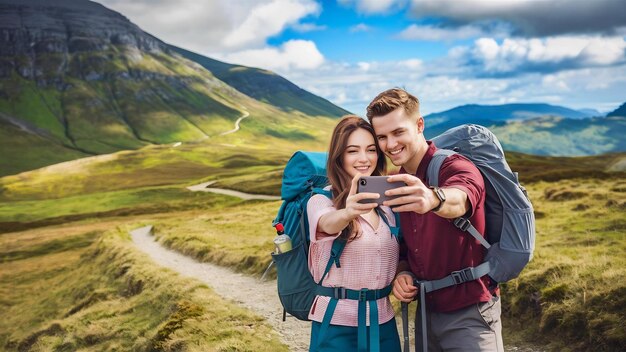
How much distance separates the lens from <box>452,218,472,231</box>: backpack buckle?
14.9 feet

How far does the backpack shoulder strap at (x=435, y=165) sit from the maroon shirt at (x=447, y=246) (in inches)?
1.8

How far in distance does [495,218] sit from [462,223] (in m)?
0.55

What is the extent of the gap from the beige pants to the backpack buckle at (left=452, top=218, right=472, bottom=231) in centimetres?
94

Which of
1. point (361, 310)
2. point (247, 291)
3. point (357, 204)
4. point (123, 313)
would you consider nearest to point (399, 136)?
point (357, 204)

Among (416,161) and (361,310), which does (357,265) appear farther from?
(416,161)

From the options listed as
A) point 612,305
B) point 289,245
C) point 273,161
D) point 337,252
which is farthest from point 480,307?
point 273,161

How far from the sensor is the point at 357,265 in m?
5.42

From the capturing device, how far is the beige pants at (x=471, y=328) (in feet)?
16.1

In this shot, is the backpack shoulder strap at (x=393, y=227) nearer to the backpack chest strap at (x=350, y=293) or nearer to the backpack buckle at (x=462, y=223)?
the backpack chest strap at (x=350, y=293)

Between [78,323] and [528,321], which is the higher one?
[528,321]

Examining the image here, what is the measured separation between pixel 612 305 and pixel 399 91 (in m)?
9.03

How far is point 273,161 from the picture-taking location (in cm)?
18488

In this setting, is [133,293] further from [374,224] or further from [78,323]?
[374,224]

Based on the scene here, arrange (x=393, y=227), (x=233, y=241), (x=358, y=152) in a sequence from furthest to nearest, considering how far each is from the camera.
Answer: (x=233, y=241) → (x=393, y=227) → (x=358, y=152)
